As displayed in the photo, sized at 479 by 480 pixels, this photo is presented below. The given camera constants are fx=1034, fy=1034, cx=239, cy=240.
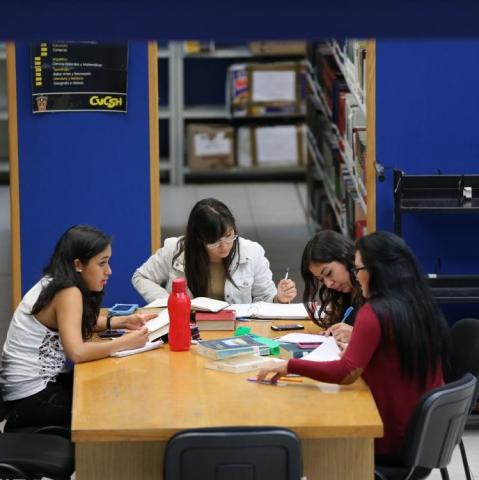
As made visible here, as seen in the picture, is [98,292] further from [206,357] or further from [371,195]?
[371,195]

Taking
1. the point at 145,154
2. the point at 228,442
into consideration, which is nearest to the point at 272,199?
the point at 145,154

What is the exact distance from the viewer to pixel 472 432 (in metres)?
5.14

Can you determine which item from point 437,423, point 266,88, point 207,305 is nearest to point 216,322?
point 207,305

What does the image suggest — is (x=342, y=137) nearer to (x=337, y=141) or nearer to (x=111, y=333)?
(x=337, y=141)

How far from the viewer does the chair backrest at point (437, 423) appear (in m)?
3.20

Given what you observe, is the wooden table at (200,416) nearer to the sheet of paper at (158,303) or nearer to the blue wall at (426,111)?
the sheet of paper at (158,303)

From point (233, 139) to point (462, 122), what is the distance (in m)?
6.45

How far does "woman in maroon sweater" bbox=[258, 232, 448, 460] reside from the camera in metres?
3.31

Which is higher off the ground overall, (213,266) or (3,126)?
(3,126)

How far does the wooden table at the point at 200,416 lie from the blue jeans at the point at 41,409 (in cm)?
33

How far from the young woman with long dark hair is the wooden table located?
33 cm

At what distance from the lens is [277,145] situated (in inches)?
455

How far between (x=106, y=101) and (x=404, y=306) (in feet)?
9.33

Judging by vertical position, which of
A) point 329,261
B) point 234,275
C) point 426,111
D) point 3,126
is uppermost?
point 3,126
